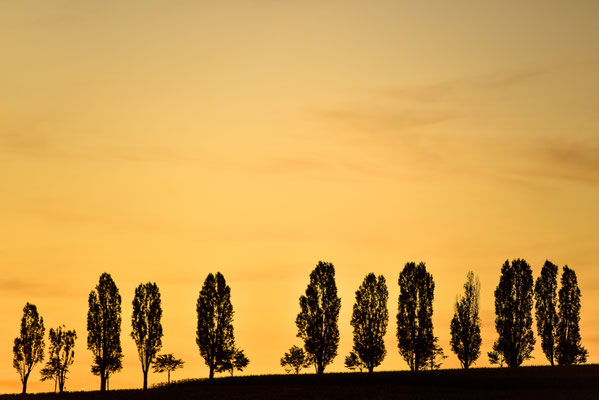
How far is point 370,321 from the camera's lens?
387 ft

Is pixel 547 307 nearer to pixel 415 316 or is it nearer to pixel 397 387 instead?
pixel 415 316

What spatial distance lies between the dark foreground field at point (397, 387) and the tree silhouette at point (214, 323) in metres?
12.8

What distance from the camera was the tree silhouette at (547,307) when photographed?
120 meters

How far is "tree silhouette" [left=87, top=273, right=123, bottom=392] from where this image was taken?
10606 centimetres

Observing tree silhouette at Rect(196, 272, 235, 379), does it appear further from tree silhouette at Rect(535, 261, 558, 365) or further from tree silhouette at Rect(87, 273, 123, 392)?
tree silhouette at Rect(535, 261, 558, 365)

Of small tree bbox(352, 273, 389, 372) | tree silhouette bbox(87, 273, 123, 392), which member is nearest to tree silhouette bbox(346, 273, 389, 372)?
small tree bbox(352, 273, 389, 372)

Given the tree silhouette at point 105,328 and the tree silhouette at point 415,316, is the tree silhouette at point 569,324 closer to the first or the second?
the tree silhouette at point 415,316

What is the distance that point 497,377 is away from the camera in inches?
3455

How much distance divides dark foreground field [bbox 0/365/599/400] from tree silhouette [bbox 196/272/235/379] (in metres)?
12.8

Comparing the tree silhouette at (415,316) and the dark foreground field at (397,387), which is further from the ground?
the tree silhouette at (415,316)

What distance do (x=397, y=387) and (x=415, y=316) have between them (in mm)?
41833

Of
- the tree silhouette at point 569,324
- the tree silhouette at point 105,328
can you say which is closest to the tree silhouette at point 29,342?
the tree silhouette at point 105,328

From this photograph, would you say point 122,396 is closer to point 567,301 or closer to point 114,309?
point 114,309

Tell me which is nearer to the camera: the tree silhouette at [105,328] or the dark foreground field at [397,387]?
the dark foreground field at [397,387]
